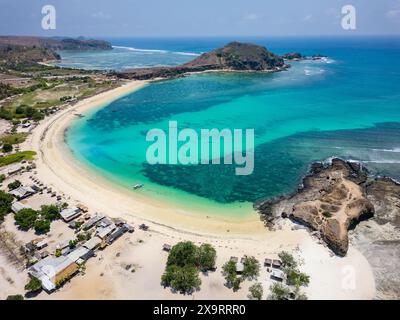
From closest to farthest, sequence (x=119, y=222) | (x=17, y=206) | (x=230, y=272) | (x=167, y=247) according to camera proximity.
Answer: (x=230, y=272)
(x=167, y=247)
(x=119, y=222)
(x=17, y=206)

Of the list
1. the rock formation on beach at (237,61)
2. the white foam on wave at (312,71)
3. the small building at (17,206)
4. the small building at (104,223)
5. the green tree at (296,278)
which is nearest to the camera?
the green tree at (296,278)

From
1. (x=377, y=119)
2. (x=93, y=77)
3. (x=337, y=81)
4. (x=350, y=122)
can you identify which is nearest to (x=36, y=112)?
(x=93, y=77)

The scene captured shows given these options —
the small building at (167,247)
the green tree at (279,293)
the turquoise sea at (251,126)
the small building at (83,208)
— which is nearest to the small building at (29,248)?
the small building at (83,208)

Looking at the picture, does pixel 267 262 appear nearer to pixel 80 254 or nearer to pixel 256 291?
pixel 256 291

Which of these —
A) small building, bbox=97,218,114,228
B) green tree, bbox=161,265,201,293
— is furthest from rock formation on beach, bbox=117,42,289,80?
green tree, bbox=161,265,201,293

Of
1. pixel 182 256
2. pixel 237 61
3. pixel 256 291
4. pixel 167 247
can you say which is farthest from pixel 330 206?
pixel 237 61

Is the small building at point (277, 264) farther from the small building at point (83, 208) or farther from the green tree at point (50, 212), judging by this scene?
the green tree at point (50, 212)

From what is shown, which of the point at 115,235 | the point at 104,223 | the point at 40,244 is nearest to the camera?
the point at 40,244

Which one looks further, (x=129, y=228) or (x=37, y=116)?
(x=37, y=116)
